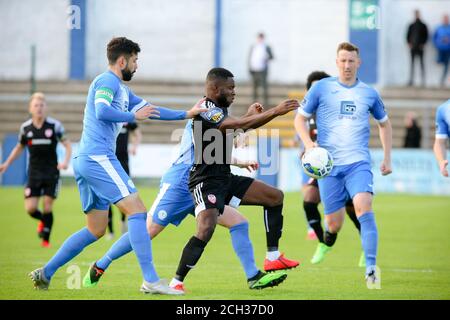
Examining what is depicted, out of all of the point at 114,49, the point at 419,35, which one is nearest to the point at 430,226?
the point at 114,49

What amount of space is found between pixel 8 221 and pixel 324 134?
32.5 ft

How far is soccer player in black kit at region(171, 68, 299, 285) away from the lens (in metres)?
9.22

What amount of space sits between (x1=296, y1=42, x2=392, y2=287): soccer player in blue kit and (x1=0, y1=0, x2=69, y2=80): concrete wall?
23673 millimetres

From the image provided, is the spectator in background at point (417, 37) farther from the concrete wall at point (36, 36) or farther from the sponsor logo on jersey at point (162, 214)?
the sponsor logo on jersey at point (162, 214)

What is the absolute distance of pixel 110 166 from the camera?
360 inches

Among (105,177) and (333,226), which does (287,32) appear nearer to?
(333,226)

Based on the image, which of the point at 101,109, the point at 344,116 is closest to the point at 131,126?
the point at 344,116

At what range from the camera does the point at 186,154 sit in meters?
A: 10.2

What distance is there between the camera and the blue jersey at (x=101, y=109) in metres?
8.99

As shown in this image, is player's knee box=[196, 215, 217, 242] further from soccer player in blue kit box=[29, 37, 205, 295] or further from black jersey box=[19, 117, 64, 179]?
black jersey box=[19, 117, 64, 179]

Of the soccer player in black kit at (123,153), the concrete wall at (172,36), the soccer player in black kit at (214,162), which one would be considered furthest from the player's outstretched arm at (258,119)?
the concrete wall at (172,36)

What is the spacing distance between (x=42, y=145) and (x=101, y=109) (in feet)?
22.7

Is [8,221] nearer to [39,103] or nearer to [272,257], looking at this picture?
[39,103]
